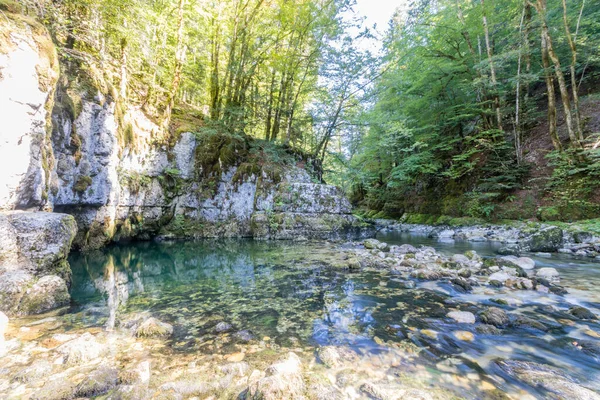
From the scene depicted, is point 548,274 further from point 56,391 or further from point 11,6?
point 11,6

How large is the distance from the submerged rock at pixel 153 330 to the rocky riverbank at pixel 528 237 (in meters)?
8.75

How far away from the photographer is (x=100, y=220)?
8609 millimetres

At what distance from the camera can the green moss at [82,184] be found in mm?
7691

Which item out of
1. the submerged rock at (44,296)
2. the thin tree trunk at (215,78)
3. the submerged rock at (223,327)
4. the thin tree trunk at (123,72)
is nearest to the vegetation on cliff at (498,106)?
the thin tree trunk at (215,78)

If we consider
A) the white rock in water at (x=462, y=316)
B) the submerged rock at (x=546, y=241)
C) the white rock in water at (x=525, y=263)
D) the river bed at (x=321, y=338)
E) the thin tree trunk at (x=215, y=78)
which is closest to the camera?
the river bed at (x=321, y=338)

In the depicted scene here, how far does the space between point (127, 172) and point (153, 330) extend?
9015mm

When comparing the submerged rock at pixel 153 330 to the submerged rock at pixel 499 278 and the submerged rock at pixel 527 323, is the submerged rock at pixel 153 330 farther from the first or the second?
the submerged rock at pixel 499 278

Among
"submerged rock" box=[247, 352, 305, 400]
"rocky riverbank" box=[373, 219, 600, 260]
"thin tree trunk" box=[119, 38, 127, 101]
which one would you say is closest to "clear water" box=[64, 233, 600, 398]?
"submerged rock" box=[247, 352, 305, 400]

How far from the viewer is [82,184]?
781 centimetres

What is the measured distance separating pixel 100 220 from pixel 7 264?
5817mm

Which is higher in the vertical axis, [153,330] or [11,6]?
[11,6]

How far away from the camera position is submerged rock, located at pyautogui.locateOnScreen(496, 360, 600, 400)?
1.80 m

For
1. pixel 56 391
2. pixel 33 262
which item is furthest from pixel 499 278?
pixel 33 262

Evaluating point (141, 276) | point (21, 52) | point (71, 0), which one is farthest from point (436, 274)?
point (71, 0)
